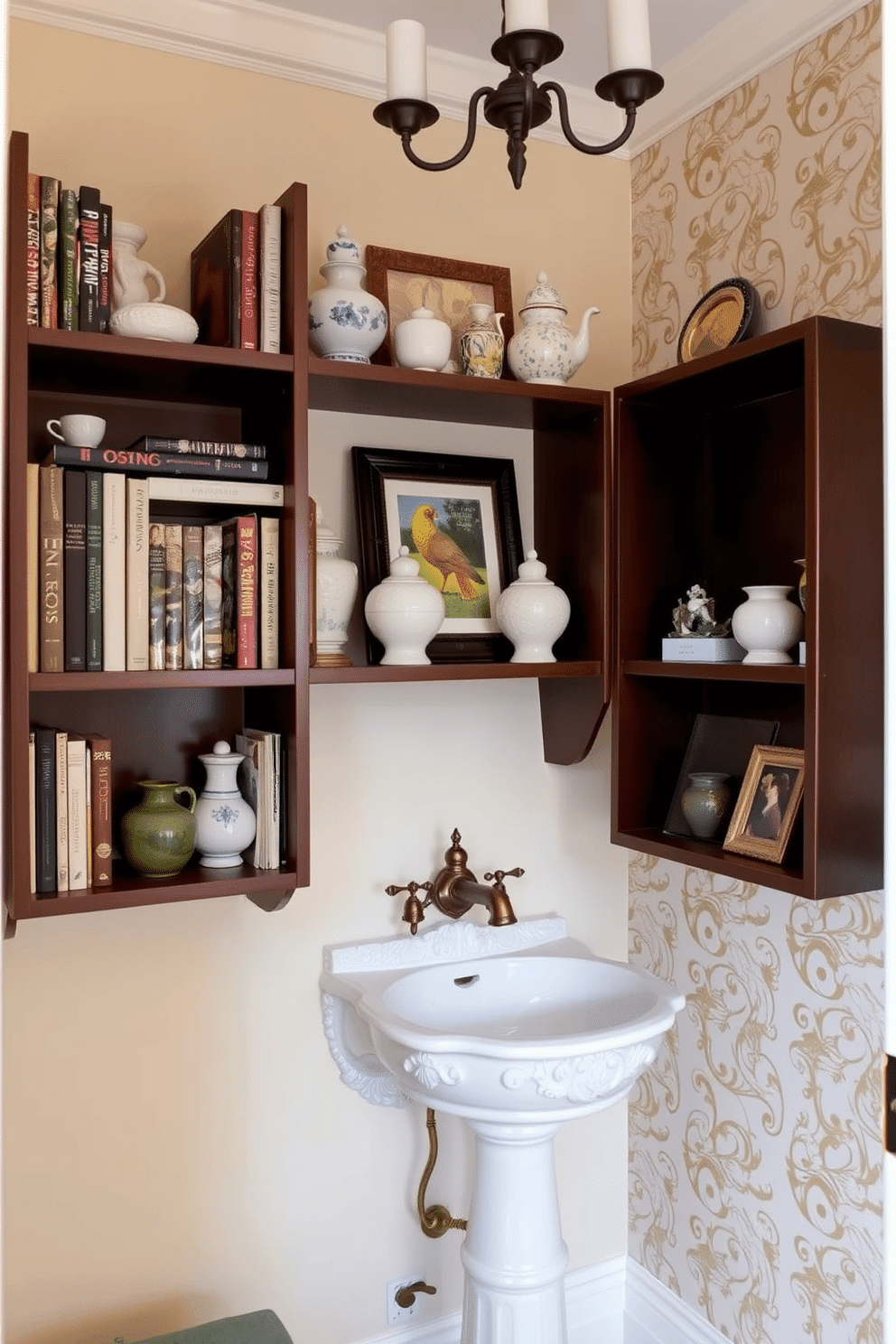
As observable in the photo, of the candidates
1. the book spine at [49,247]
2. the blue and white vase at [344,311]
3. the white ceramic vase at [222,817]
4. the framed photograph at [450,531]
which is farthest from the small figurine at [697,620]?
the book spine at [49,247]

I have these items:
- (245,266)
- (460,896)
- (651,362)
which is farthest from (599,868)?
(245,266)

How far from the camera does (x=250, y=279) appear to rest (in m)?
1.63

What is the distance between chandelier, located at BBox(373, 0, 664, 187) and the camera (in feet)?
3.70

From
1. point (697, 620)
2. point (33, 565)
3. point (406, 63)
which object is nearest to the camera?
point (406, 63)

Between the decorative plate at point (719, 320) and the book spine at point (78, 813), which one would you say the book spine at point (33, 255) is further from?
the decorative plate at point (719, 320)

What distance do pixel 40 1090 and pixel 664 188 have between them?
6.52 ft

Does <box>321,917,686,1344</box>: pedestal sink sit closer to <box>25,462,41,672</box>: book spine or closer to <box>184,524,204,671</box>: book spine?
<box>184,524,204,671</box>: book spine

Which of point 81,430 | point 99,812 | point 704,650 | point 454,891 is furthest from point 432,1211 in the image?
point 81,430

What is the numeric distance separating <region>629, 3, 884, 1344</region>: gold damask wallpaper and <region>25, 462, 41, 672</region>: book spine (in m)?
1.24

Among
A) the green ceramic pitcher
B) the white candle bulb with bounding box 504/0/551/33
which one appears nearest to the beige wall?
the green ceramic pitcher

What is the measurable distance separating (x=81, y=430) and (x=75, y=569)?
0.70 ft

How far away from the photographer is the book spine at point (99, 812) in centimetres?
156

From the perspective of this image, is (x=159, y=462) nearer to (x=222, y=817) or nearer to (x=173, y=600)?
(x=173, y=600)

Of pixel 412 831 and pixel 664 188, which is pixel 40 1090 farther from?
pixel 664 188
